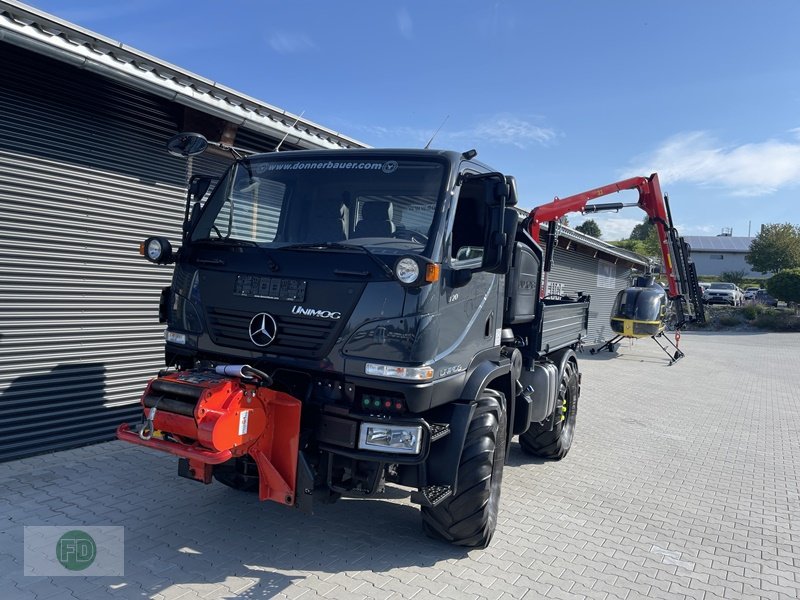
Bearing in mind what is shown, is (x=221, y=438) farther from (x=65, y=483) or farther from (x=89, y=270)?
(x=89, y=270)

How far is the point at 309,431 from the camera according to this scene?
336cm

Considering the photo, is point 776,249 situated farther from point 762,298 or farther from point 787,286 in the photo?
point 787,286

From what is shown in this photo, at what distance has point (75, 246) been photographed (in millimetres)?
5496

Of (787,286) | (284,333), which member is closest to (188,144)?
(284,333)

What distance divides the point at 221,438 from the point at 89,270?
354 centimetres

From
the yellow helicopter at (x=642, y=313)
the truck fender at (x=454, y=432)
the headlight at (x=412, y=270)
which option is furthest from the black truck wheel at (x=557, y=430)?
the yellow helicopter at (x=642, y=313)

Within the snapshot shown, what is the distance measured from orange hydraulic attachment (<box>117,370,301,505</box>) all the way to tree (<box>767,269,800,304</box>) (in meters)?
33.5

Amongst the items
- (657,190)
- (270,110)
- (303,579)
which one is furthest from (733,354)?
(303,579)

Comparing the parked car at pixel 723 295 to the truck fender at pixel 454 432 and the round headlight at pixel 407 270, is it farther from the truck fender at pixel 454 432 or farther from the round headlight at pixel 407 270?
the round headlight at pixel 407 270

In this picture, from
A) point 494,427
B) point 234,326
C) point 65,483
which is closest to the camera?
point 234,326

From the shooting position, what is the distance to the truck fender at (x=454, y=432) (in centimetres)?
344

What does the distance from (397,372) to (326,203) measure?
133 centimetres

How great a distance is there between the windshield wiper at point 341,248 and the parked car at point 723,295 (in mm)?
36579

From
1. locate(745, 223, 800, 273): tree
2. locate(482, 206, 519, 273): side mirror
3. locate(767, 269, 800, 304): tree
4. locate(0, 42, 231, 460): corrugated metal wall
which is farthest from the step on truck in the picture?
locate(745, 223, 800, 273): tree
